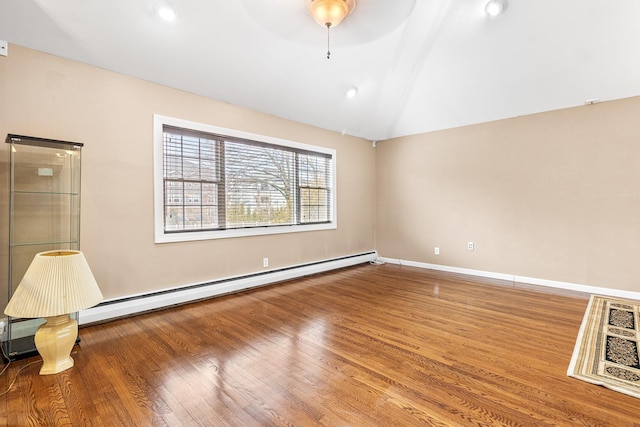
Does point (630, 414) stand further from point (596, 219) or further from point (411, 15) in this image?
point (411, 15)

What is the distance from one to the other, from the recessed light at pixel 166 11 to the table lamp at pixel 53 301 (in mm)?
2155

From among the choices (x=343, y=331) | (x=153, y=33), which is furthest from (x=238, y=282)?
(x=153, y=33)

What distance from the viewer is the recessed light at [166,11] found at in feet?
8.64

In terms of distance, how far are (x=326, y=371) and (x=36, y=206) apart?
2.77 metres

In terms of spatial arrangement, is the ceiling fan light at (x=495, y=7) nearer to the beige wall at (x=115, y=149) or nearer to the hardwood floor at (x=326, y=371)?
the beige wall at (x=115, y=149)

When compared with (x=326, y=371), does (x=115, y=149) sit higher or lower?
higher

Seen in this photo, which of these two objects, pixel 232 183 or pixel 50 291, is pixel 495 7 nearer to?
pixel 232 183

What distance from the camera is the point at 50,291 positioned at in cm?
206

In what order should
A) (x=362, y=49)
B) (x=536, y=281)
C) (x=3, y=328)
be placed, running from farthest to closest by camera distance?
(x=536, y=281) → (x=362, y=49) → (x=3, y=328)

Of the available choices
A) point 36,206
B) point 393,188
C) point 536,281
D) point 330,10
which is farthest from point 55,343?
point 536,281

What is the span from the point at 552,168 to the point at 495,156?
2.47 feet

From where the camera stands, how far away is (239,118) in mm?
4121

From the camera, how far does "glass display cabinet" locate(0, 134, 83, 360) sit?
95.7 inches

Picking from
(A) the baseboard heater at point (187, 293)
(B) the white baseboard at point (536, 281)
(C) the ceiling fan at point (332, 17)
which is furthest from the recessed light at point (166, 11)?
(B) the white baseboard at point (536, 281)
